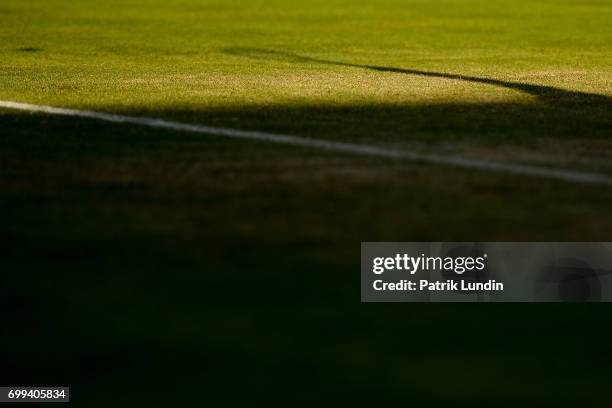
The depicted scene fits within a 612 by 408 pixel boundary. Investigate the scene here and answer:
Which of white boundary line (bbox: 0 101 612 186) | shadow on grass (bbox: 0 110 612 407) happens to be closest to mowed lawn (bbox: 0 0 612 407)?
shadow on grass (bbox: 0 110 612 407)

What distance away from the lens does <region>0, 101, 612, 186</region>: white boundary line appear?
6609mm

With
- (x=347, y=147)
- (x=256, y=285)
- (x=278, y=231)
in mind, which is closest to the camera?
(x=256, y=285)

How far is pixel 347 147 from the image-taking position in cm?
760

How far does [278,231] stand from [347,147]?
253 centimetres

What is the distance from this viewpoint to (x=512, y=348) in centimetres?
383

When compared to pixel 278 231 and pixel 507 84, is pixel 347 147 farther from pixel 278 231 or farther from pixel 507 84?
pixel 507 84

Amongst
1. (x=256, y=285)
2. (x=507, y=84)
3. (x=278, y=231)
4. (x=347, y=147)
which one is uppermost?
(x=507, y=84)

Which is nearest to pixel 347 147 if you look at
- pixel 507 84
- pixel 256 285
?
pixel 256 285

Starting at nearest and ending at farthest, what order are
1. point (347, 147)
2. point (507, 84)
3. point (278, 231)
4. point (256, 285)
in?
point (256, 285) < point (278, 231) < point (347, 147) < point (507, 84)

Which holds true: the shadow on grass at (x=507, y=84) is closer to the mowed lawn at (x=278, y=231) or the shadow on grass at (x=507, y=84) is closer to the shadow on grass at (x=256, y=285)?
the mowed lawn at (x=278, y=231)

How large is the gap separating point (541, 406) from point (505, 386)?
6.6 inches

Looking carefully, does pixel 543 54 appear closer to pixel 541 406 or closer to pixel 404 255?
pixel 404 255

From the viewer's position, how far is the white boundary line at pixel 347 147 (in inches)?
260

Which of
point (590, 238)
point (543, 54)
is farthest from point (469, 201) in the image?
point (543, 54)
